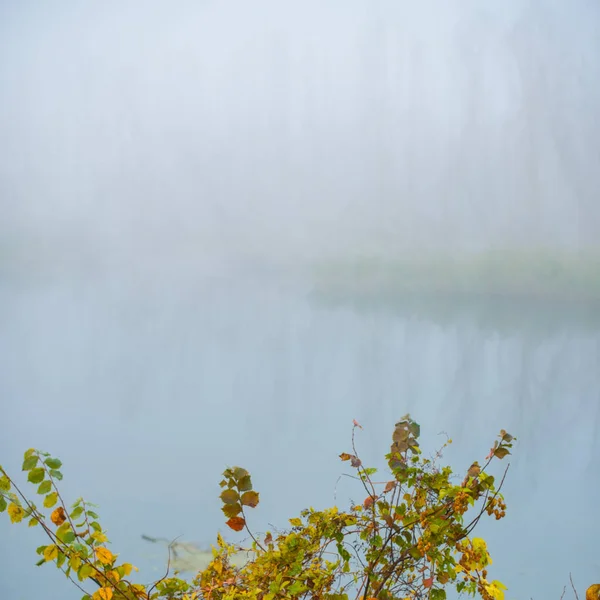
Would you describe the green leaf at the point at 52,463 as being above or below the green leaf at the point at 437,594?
above

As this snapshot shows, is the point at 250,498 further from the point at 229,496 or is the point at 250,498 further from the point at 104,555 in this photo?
the point at 104,555

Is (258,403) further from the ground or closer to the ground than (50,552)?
further from the ground

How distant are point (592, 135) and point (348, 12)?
121 cm

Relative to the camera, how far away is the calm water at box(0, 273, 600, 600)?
243cm

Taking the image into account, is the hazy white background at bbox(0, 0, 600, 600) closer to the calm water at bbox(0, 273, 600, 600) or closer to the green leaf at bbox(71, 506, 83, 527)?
the calm water at bbox(0, 273, 600, 600)

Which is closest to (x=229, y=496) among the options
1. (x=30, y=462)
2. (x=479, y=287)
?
(x=30, y=462)

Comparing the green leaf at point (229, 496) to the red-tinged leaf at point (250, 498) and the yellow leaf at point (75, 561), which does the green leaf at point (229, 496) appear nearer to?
the red-tinged leaf at point (250, 498)

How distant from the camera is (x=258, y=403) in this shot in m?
2.63

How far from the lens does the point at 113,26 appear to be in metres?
2.68

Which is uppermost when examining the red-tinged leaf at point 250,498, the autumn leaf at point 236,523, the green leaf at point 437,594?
the red-tinged leaf at point 250,498

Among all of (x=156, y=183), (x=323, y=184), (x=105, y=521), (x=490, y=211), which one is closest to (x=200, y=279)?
(x=156, y=183)

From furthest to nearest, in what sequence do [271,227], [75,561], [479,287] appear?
1. [271,227]
2. [479,287]
3. [75,561]

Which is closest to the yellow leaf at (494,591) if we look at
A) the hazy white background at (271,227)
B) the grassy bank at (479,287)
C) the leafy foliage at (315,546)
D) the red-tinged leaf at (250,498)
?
the leafy foliage at (315,546)

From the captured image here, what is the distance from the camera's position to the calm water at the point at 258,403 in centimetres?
243
